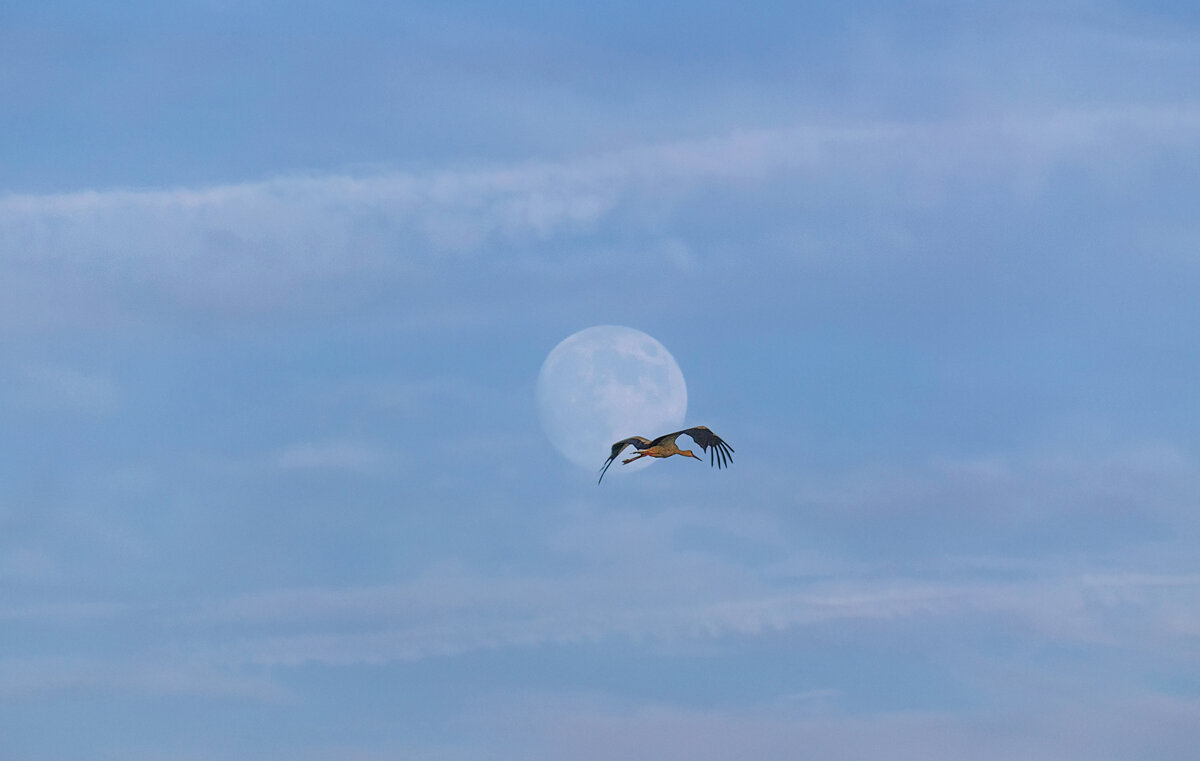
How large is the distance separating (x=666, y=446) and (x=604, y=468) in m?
5.91

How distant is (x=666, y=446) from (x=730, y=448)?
6193mm

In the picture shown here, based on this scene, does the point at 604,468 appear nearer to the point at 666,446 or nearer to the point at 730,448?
the point at 666,446

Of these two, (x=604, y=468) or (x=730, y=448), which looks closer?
(x=604, y=468)

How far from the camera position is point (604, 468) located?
9212 centimetres

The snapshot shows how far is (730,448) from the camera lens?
329 ft

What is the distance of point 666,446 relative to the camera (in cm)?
9612

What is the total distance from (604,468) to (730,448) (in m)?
12.0

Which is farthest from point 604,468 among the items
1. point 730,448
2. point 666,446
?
point 730,448
